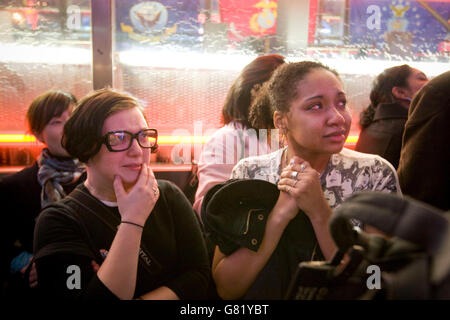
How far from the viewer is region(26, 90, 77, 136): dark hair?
204 centimetres

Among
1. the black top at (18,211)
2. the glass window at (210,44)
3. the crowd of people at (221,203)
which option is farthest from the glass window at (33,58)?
the crowd of people at (221,203)

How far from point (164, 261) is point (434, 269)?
1037mm

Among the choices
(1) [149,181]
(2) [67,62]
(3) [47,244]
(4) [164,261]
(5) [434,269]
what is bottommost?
(4) [164,261]

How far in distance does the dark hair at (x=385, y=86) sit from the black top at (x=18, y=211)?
1.90 metres

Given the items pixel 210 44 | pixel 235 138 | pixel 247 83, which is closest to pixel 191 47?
pixel 210 44

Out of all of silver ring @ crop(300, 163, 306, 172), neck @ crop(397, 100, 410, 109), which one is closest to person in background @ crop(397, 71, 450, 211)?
silver ring @ crop(300, 163, 306, 172)

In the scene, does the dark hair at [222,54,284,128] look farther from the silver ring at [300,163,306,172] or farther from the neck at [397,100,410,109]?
the neck at [397,100,410,109]

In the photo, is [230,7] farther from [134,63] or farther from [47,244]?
[47,244]

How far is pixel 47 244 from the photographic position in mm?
Result: 1174

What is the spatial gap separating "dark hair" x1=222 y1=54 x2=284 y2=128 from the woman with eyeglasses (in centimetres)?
79

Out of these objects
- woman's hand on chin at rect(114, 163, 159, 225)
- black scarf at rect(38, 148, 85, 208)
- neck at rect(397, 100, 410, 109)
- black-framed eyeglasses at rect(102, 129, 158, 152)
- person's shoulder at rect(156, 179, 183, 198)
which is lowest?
black scarf at rect(38, 148, 85, 208)

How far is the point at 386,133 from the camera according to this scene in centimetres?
232

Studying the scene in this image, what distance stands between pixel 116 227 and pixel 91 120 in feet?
1.22

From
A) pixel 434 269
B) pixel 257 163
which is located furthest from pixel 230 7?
pixel 434 269
